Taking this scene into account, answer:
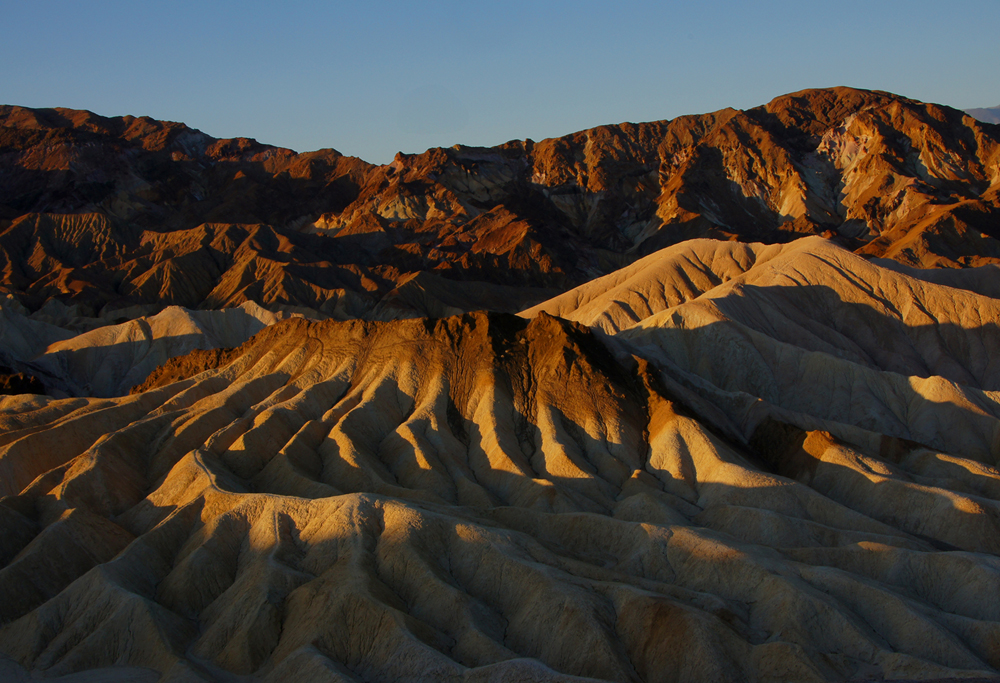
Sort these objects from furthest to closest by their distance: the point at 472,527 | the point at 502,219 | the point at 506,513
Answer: the point at 502,219 < the point at 506,513 < the point at 472,527

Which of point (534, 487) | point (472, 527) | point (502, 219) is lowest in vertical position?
point (534, 487)

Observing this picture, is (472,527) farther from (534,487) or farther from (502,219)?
(502,219)

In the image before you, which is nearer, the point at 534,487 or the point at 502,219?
the point at 534,487

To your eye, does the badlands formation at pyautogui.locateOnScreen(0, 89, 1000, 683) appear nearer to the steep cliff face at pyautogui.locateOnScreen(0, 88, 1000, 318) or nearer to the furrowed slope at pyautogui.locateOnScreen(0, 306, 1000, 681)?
the furrowed slope at pyautogui.locateOnScreen(0, 306, 1000, 681)

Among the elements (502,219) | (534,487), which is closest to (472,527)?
(534,487)

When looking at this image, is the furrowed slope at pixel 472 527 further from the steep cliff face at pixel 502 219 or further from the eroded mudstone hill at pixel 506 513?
the steep cliff face at pixel 502 219

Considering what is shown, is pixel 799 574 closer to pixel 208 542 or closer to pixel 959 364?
pixel 208 542

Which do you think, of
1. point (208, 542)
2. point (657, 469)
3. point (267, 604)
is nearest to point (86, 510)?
point (208, 542)
